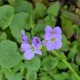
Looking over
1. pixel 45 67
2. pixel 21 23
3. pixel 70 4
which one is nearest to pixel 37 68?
pixel 45 67

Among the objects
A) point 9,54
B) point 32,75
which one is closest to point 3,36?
point 9,54

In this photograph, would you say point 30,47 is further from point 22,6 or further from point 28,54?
point 22,6

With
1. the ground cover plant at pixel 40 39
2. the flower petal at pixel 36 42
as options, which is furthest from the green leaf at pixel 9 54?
the flower petal at pixel 36 42

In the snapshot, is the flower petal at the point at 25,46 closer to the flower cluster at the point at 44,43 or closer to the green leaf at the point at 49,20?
the flower cluster at the point at 44,43

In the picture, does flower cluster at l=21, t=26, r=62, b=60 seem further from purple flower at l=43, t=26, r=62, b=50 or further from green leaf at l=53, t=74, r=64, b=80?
green leaf at l=53, t=74, r=64, b=80

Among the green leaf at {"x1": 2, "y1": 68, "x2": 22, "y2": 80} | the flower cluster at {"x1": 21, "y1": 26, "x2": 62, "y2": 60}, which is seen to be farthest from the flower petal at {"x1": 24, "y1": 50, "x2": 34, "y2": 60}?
the green leaf at {"x1": 2, "y1": 68, "x2": 22, "y2": 80}

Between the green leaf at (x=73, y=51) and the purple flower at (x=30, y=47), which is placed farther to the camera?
the green leaf at (x=73, y=51)

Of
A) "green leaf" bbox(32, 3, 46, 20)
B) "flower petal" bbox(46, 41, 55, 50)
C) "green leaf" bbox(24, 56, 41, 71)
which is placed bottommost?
"green leaf" bbox(24, 56, 41, 71)
